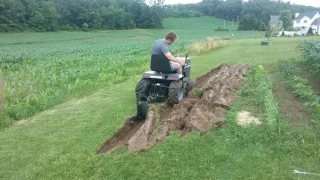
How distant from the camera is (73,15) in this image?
237ft

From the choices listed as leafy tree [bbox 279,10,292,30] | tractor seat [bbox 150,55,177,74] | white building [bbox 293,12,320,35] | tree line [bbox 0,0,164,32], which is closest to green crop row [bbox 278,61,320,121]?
tractor seat [bbox 150,55,177,74]

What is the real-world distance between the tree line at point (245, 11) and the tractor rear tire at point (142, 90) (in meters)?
52.1

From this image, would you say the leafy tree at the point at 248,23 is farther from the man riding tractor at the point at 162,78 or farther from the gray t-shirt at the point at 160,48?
the gray t-shirt at the point at 160,48

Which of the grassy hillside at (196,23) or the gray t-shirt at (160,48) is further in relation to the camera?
the grassy hillside at (196,23)

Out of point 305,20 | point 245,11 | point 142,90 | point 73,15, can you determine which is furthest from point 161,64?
point 245,11

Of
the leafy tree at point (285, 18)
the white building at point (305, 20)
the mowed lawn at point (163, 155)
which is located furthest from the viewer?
Answer: the white building at point (305, 20)

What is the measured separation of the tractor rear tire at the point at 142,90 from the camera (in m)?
7.97

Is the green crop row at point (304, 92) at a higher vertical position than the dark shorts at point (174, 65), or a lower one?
lower

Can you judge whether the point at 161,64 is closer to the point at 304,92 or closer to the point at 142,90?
the point at 142,90

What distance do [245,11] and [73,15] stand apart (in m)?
44.4

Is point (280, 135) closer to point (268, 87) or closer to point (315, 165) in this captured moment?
point (315, 165)

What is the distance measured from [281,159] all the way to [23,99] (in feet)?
21.5

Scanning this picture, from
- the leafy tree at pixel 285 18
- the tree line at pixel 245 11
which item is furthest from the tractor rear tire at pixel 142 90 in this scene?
the leafy tree at pixel 285 18

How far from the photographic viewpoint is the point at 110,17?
251 feet
